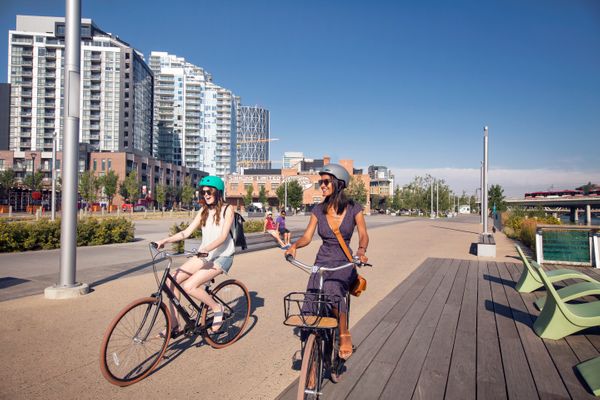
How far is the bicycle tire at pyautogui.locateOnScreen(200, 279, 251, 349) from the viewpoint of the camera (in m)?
4.46

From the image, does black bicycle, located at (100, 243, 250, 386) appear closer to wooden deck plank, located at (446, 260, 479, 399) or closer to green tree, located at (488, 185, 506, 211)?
wooden deck plank, located at (446, 260, 479, 399)

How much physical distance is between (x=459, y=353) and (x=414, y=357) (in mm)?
539

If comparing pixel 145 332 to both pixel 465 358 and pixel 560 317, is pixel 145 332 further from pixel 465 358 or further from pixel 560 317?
pixel 560 317

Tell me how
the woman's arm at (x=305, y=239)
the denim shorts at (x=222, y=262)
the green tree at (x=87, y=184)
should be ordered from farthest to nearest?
the green tree at (x=87, y=184), the denim shorts at (x=222, y=262), the woman's arm at (x=305, y=239)

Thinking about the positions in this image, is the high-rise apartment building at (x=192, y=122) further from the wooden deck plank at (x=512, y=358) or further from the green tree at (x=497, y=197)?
the wooden deck plank at (x=512, y=358)

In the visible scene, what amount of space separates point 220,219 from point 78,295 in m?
3.97

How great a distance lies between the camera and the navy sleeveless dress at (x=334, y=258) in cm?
324

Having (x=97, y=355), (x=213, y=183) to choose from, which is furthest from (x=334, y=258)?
(x=97, y=355)

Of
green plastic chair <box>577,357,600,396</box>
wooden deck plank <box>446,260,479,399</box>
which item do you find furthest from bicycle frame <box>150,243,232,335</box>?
green plastic chair <box>577,357,600,396</box>

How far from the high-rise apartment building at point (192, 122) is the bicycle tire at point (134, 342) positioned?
13494 cm

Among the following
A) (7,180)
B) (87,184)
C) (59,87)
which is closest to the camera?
(87,184)

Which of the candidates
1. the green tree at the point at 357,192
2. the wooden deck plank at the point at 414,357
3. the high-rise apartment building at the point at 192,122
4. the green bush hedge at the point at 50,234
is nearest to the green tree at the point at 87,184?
the green bush hedge at the point at 50,234

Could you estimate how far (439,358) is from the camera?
13.7 ft

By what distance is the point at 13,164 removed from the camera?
80.9 meters
